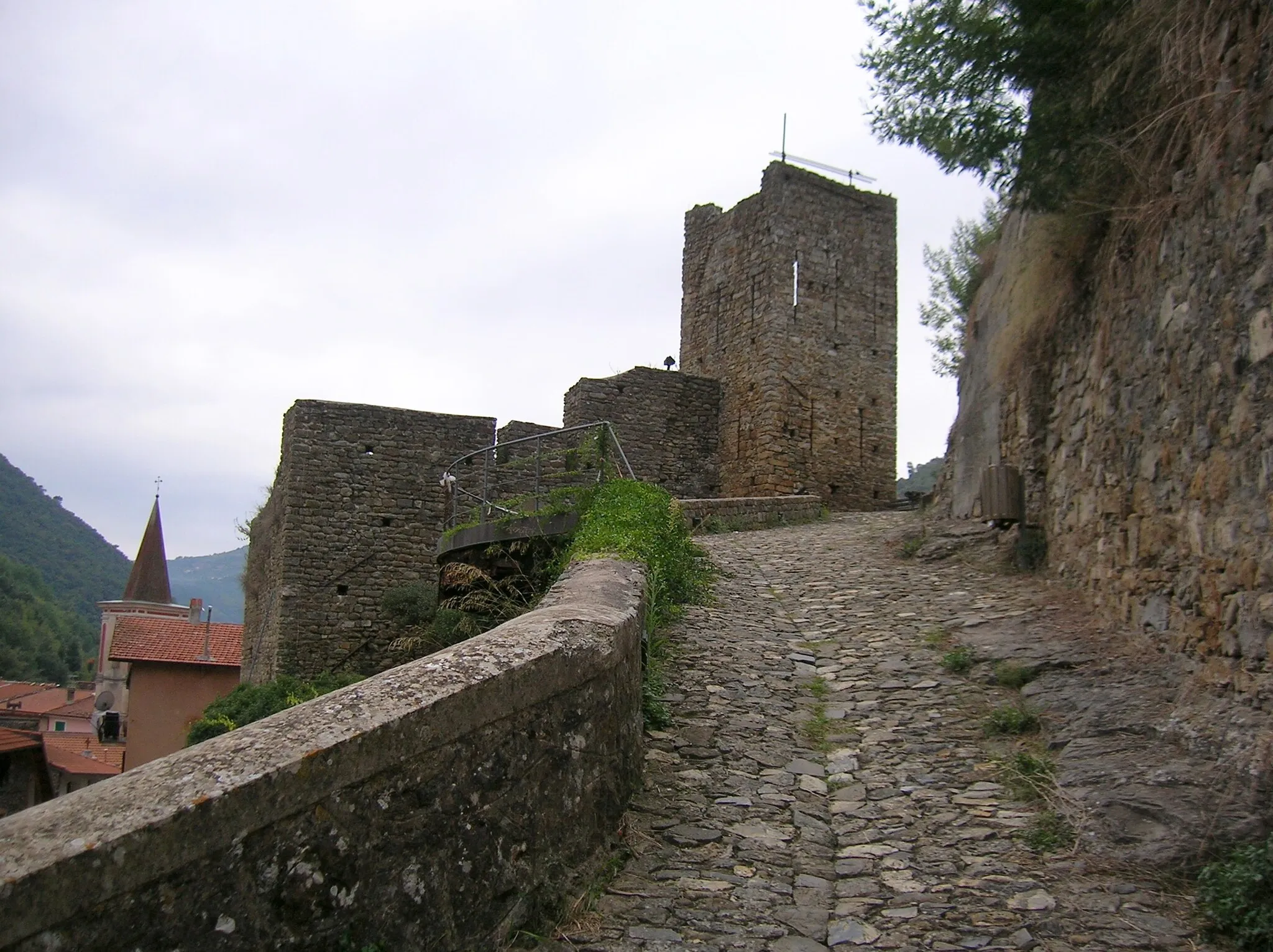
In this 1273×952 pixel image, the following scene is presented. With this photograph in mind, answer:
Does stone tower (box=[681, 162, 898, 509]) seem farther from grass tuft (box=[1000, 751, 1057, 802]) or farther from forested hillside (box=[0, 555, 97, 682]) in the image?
forested hillside (box=[0, 555, 97, 682])

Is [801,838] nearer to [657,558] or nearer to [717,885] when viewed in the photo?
[717,885]

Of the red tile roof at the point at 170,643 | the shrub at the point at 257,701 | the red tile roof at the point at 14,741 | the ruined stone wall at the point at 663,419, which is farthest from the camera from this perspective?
the red tile roof at the point at 170,643

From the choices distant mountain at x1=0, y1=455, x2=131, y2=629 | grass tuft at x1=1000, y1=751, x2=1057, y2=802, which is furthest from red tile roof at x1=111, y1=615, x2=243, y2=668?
distant mountain at x1=0, y1=455, x2=131, y2=629

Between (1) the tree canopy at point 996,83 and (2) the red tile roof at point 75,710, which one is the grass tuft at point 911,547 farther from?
(2) the red tile roof at point 75,710

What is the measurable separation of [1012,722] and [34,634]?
241 feet

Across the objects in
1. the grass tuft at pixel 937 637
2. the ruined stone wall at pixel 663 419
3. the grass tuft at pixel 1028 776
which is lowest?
the grass tuft at pixel 1028 776

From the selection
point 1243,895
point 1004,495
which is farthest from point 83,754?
point 1243,895

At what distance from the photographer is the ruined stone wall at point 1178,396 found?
4895mm

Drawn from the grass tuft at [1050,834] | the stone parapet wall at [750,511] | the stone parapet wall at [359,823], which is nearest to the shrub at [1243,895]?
the grass tuft at [1050,834]

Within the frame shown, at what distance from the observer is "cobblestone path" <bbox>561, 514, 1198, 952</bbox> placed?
3.82 m

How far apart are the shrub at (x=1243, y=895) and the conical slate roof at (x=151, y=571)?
51.4 m

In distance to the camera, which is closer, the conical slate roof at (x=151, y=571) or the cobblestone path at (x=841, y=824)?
the cobblestone path at (x=841, y=824)

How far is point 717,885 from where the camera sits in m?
4.20

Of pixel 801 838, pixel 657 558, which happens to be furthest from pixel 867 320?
pixel 801 838
